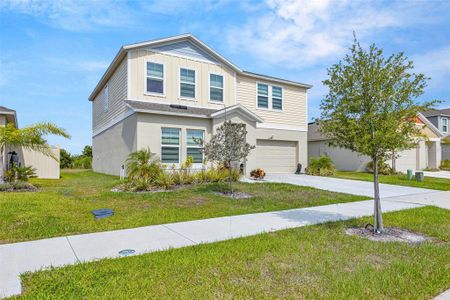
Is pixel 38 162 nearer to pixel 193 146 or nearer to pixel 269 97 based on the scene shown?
pixel 193 146

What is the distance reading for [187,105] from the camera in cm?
1514

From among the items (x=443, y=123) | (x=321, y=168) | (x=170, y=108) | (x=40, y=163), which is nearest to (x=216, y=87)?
(x=170, y=108)

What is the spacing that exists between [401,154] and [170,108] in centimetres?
1904

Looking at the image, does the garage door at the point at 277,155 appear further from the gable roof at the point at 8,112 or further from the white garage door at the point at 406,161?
the gable roof at the point at 8,112

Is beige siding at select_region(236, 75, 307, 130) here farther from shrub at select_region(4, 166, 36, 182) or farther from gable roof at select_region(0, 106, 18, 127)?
gable roof at select_region(0, 106, 18, 127)

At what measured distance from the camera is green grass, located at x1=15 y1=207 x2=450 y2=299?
3.16m

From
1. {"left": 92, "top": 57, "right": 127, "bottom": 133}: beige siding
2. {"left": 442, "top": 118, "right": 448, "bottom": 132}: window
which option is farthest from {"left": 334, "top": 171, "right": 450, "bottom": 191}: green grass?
{"left": 442, "top": 118, "right": 448, "bottom": 132}: window

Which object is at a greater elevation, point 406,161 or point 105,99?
point 105,99

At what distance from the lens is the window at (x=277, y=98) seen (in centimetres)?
1862

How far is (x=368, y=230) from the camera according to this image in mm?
5934

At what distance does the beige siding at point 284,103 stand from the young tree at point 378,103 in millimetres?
11615

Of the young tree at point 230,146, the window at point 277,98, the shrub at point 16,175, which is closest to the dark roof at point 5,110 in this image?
the shrub at point 16,175

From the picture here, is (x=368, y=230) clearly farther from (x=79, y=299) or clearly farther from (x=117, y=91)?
(x=117, y=91)

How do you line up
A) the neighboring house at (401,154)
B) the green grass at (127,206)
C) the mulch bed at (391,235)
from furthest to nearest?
the neighboring house at (401,154)
the green grass at (127,206)
the mulch bed at (391,235)
